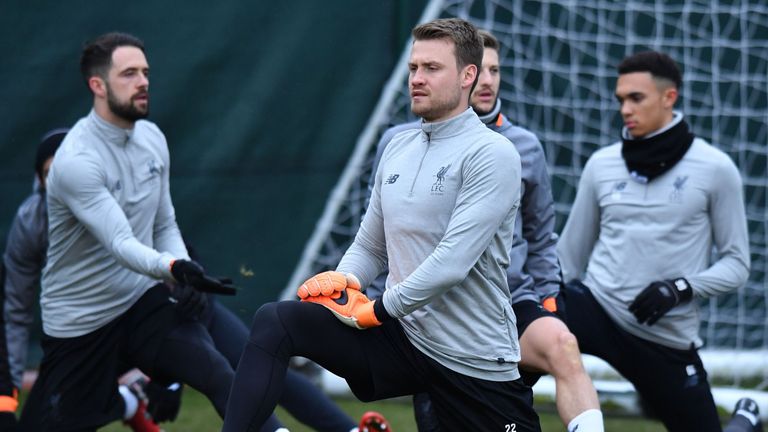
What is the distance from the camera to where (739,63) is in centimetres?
727

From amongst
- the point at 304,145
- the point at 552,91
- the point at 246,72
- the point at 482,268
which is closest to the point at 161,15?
the point at 246,72

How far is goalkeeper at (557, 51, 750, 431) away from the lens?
491 cm

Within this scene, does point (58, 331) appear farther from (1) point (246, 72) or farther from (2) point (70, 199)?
(1) point (246, 72)

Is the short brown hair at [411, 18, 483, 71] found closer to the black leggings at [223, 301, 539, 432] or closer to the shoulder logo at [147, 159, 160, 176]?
the black leggings at [223, 301, 539, 432]

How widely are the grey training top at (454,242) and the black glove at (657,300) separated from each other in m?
1.19

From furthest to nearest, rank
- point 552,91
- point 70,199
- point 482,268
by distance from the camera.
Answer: point 552,91 → point 70,199 → point 482,268

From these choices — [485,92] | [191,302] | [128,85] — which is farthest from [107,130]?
[485,92]

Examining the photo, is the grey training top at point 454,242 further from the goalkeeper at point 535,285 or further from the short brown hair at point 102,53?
the short brown hair at point 102,53

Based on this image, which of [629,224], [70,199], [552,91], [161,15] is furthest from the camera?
[552,91]

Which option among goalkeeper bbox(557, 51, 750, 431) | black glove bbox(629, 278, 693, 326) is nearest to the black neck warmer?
goalkeeper bbox(557, 51, 750, 431)

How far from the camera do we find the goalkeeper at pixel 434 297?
11.6 ft

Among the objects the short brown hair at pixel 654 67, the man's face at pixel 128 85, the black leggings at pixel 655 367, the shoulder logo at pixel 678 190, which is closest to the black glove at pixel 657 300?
the black leggings at pixel 655 367

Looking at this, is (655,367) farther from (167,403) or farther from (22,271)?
(22,271)

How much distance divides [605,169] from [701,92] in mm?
2318
